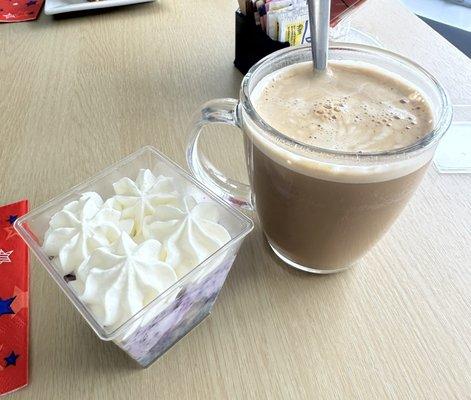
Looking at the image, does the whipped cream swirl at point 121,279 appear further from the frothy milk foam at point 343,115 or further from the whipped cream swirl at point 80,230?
the frothy milk foam at point 343,115

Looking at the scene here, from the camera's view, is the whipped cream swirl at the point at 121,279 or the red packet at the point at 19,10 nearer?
the whipped cream swirl at the point at 121,279

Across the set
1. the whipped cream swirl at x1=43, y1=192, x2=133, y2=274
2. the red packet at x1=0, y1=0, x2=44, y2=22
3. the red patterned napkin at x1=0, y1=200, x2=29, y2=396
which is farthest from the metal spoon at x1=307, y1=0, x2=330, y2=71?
the red packet at x1=0, y1=0, x2=44, y2=22

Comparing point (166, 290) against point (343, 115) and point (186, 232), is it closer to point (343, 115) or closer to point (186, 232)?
point (186, 232)

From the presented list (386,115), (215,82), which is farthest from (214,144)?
(386,115)

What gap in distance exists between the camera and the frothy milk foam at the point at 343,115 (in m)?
0.43

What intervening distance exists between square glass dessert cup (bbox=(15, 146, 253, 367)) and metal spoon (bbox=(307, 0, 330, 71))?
20 cm

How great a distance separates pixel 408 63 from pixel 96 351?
1.55ft

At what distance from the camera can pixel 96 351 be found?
47 centimetres

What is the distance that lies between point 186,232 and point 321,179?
148 mm

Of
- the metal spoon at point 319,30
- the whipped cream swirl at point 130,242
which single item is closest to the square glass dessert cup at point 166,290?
the whipped cream swirl at point 130,242

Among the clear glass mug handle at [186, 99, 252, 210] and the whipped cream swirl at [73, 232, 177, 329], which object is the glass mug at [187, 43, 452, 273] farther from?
the whipped cream swirl at [73, 232, 177, 329]

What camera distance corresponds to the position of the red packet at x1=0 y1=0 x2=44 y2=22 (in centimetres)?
108

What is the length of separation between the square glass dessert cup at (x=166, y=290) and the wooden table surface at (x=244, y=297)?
3 centimetres

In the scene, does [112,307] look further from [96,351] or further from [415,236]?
[415,236]
